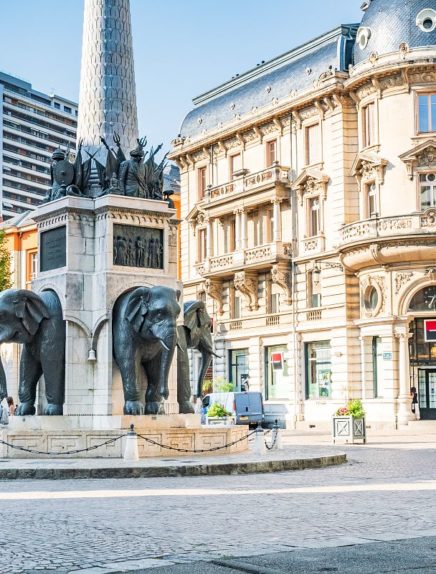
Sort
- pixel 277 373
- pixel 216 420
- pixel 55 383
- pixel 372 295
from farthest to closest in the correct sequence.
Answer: pixel 277 373, pixel 372 295, pixel 216 420, pixel 55 383

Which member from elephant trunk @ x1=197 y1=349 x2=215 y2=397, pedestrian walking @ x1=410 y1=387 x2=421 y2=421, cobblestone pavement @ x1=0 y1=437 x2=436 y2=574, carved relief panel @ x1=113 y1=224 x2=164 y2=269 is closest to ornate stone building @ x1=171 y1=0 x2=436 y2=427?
pedestrian walking @ x1=410 y1=387 x2=421 y2=421

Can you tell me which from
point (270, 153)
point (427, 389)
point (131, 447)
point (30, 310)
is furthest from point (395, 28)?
point (131, 447)

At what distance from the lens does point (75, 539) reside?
11.3 metres

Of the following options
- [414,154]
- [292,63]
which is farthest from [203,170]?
[414,154]

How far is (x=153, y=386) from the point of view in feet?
73.7

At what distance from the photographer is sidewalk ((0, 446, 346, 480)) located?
1864 centimetres

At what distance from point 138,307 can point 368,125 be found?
28.1m

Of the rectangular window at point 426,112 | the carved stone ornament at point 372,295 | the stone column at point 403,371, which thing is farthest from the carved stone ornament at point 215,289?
the rectangular window at point 426,112

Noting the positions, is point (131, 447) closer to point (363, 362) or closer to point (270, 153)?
point (363, 362)

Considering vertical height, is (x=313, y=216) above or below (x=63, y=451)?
above

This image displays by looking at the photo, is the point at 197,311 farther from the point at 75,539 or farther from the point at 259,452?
the point at 75,539

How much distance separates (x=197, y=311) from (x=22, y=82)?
131067mm

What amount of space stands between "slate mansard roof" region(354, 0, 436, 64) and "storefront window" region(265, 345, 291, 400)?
→ 15.0 metres

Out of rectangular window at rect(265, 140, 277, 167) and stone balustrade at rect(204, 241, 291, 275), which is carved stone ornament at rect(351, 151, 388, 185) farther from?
rectangular window at rect(265, 140, 277, 167)
